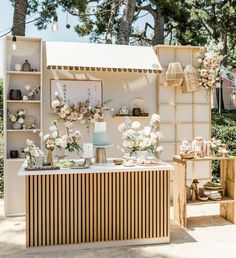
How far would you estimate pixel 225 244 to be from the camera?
4.79m

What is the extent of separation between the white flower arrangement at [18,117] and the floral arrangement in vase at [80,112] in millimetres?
565

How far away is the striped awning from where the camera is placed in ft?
19.9

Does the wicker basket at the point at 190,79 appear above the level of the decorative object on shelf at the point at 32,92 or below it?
above

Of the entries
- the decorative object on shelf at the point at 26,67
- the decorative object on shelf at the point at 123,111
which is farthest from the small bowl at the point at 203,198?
the decorative object on shelf at the point at 26,67

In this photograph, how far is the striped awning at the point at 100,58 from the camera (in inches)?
239

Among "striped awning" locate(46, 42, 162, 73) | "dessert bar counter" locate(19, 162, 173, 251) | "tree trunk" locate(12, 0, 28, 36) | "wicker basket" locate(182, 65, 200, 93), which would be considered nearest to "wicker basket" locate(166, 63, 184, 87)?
"wicker basket" locate(182, 65, 200, 93)

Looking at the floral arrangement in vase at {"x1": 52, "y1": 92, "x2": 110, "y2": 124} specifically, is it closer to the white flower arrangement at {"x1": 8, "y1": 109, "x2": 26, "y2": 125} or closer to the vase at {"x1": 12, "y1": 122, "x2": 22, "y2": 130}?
the white flower arrangement at {"x1": 8, "y1": 109, "x2": 26, "y2": 125}

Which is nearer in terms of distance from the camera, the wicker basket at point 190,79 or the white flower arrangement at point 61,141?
the white flower arrangement at point 61,141

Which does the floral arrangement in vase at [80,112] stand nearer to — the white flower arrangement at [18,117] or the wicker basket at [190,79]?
the white flower arrangement at [18,117]

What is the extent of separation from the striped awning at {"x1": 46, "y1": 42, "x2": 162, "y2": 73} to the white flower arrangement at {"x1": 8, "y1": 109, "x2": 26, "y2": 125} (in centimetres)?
98

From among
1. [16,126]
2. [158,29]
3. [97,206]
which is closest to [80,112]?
[16,126]

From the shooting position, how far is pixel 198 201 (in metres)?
5.73

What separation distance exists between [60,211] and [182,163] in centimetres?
210

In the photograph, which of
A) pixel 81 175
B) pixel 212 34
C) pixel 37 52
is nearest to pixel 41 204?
pixel 81 175
